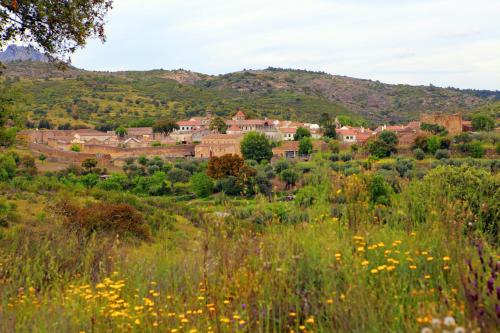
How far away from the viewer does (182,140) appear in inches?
3000

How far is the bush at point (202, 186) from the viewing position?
47344 millimetres

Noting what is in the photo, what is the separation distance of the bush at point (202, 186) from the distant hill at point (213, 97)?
71.2 feet

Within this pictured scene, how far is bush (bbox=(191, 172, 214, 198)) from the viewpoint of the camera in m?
47.3

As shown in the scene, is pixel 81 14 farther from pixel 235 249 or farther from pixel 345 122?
pixel 345 122

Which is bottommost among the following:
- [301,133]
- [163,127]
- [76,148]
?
[76,148]

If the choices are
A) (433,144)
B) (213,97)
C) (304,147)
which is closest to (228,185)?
(304,147)

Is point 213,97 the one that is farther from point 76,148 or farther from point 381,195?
point 381,195

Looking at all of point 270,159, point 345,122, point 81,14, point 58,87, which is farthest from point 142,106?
point 81,14

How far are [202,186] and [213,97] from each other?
80.3m

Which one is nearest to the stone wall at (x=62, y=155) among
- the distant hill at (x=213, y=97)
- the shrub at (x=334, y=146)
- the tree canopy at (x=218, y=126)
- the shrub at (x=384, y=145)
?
the distant hill at (x=213, y=97)

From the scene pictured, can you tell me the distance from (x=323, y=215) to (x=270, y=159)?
189ft

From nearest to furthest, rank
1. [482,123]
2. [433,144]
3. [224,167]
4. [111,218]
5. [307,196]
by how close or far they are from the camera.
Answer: [307,196] < [111,218] < [224,167] < [433,144] < [482,123]

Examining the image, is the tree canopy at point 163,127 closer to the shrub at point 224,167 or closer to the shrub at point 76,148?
the shrub at point 76,148

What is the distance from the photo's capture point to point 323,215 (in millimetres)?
5562
